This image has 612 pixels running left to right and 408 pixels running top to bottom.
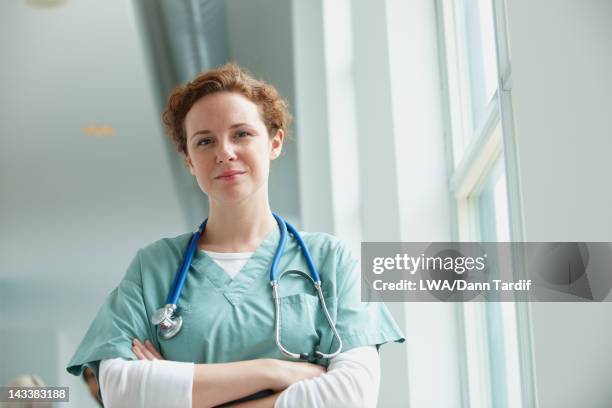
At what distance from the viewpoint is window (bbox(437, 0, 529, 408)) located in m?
1.98

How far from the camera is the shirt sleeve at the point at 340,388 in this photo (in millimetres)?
1325

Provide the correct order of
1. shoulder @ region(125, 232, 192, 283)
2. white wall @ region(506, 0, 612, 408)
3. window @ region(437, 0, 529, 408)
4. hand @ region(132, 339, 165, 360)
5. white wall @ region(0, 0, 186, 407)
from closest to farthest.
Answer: white wall @ region(506, 0, 612, 408) → hand @ region(132, 339, 165, 360) → shoulder @ region(125, 232, 192, 283) → window @ region(437, 0, 529, 408) → white wall @ region(0, 0, 186, 407)

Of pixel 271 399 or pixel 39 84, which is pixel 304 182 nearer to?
pixel 39 84

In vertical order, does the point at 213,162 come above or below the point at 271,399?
above

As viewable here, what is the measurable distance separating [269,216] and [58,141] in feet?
13.7

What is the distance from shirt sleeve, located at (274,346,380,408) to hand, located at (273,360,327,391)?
10 millimetres

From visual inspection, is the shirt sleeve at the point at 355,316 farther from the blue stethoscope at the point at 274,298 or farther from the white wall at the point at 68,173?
the white wall at the point at 68,173

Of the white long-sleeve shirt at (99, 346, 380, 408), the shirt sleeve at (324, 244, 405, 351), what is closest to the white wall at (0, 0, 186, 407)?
the shirt sleeve at (324, 244, 405, 351)

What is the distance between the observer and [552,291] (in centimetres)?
131

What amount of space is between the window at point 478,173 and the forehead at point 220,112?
61 centimetres

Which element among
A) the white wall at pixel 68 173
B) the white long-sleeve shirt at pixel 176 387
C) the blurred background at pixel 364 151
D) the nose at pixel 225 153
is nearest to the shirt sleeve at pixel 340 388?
the white long-sleeve shirt at pixel 176 387

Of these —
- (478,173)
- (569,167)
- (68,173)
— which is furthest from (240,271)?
(68,173)

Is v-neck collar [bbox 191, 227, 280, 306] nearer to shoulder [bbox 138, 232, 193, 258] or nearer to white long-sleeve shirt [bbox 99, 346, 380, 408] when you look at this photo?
shoulder [bbox 138, 232, 193, 258]

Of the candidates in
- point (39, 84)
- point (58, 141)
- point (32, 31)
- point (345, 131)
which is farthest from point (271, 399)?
point (58, 141)
